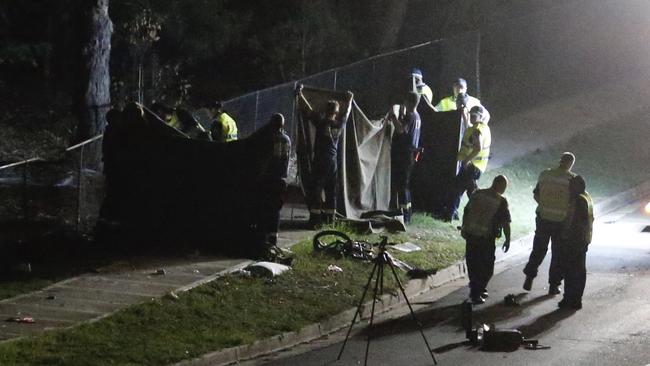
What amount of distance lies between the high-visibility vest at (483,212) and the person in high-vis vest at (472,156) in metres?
4.32

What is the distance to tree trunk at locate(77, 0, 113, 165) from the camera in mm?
20562

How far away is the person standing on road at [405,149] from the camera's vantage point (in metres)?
17.8

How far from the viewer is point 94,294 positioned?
40.6 ft

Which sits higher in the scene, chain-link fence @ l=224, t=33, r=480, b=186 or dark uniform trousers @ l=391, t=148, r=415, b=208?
chain-link fence @ l=224, t=33, r=480, b=186

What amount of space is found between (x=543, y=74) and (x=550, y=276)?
19.5 meters

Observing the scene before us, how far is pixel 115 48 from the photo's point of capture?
2962 centimetres

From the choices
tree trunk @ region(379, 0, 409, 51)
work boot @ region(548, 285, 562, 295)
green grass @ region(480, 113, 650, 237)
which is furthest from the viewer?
tree trunk @ region(379, 0, 409, 51)

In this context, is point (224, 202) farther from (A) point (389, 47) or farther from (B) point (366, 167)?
(A) point (389, 47)

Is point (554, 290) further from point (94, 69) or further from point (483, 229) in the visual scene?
point (94, 69)

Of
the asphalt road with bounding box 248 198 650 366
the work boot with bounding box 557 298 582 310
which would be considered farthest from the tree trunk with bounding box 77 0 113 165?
the work boot with bounding box 557 298 582 310

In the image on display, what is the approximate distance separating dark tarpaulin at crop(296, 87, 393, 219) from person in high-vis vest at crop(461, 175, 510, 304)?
386 cm

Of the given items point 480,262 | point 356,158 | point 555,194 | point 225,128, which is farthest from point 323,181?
point 555,194

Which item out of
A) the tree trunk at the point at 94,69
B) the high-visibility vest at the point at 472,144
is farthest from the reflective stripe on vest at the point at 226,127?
the tree trunk at the point at 94,69

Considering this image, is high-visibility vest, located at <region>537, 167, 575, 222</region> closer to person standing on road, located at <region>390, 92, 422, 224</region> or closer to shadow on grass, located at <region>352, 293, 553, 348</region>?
shadow on grass, located at <region>352, 293, 553, 348</region>
